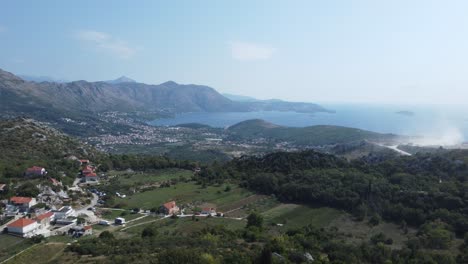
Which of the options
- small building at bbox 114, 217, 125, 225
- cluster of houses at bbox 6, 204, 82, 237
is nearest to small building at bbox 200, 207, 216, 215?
small building at bbox 114, 217, 125, 225

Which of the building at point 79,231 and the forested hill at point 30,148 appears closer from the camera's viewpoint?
the building at point 79,231

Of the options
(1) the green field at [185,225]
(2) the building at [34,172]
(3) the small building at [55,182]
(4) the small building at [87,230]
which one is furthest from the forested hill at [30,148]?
(1) the green field at [185,225]

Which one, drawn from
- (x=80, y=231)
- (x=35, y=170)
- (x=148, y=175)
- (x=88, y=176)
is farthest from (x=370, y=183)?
(x=35, y=170)

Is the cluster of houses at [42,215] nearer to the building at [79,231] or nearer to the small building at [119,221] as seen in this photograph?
the building at [79,231]

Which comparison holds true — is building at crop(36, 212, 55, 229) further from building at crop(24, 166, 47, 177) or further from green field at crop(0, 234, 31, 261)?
building at crop(24, 166, 47, 177)

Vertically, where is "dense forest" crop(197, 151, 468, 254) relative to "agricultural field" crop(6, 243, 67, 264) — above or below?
above

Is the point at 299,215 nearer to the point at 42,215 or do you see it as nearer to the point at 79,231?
the point at 79,231
